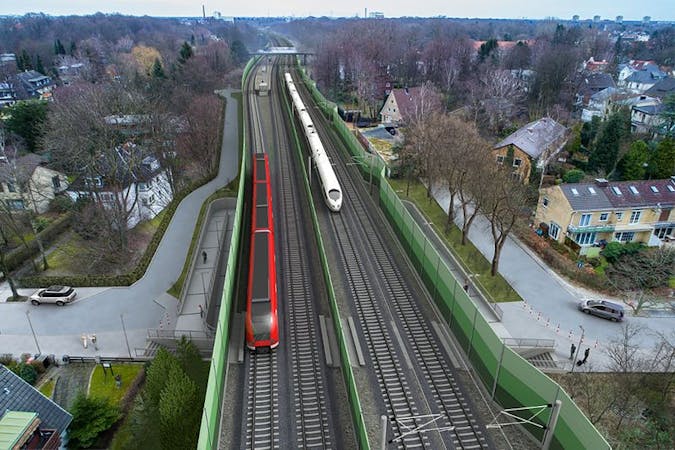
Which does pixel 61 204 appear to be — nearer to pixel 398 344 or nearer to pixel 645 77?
pixel 398 344

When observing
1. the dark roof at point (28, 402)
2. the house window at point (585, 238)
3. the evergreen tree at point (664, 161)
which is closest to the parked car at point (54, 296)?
the dark roof at point (28, 402)

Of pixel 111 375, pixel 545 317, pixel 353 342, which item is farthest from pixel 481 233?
pixel 111 375

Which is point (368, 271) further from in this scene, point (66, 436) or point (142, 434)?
point (66, 436)

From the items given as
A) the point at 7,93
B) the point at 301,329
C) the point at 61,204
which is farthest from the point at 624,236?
the point at 7,93

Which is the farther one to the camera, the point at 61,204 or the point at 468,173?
the point at 61,204

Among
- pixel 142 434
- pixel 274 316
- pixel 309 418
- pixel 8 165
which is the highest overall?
pixel 8 165
